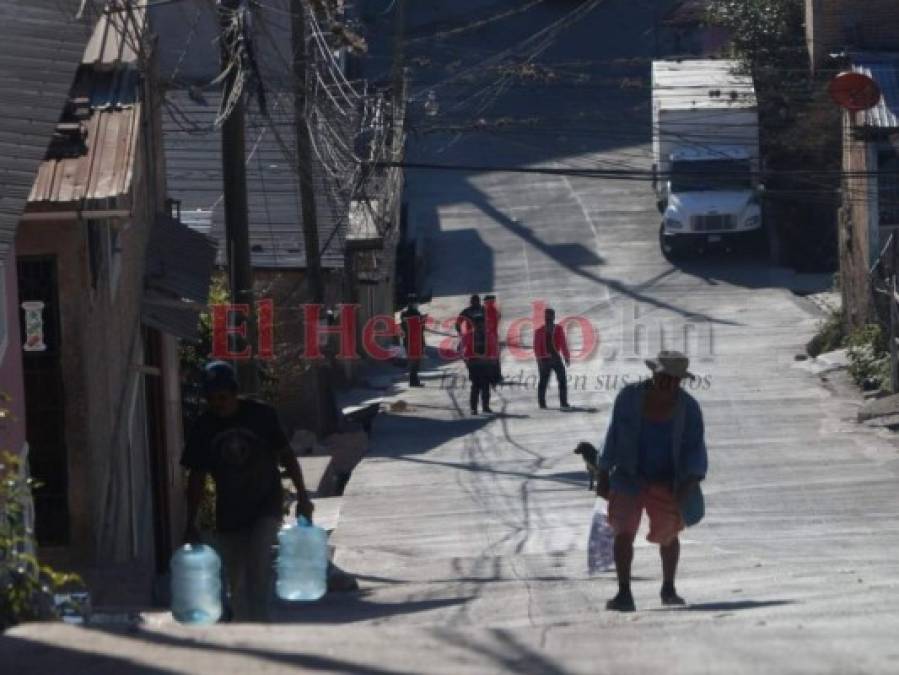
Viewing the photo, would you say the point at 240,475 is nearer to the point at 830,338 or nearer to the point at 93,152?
the point at 93,152

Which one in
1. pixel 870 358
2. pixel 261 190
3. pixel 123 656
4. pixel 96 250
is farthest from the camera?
pixel 261 190

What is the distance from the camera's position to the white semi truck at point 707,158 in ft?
117

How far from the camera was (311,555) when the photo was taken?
10062 mm

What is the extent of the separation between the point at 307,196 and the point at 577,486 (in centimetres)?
549

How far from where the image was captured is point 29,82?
10.2 m

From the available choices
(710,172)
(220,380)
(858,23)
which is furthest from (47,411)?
(710,172)

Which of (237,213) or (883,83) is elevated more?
(883,83)

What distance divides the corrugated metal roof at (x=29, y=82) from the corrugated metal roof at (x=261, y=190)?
11.4 m

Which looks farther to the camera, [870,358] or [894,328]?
[870,358]

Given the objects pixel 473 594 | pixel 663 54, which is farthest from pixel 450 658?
pixel 663 54

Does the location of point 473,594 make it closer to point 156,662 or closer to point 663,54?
point 156,662

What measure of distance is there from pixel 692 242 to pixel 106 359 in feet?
80.7

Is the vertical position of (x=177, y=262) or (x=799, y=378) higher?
(x=177, y=262)

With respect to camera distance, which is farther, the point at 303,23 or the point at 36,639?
the point at 303,23
